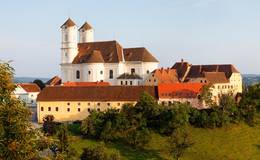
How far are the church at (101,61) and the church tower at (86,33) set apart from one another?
8.60 ft

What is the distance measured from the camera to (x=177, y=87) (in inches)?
2803

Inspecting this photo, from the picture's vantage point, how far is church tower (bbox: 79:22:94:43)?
9456cm

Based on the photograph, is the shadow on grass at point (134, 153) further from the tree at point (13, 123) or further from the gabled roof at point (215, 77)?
the tree at point (13, 123)

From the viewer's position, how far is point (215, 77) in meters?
81.6

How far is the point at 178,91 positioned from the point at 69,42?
28722 millimetres

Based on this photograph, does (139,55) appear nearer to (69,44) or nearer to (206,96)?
(69,44)

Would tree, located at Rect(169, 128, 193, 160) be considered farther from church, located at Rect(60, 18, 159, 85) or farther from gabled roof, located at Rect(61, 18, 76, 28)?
gabled roof, located at Rect(61, 18, 76, 28)

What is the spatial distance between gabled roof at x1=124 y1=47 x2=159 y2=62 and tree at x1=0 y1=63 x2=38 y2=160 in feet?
241

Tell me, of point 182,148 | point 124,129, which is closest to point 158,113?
point 124,129

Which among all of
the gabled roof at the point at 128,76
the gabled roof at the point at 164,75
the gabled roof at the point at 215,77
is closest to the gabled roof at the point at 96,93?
the gabled roof at the point at 164,75

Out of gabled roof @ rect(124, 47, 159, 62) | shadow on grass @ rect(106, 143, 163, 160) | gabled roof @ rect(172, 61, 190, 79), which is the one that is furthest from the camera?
gabled roof @ rect(124, 47, 159, 62)

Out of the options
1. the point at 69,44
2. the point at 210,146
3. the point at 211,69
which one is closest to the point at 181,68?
the point at 211,69

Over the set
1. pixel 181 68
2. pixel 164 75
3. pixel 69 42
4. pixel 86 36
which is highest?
pixel 86 36

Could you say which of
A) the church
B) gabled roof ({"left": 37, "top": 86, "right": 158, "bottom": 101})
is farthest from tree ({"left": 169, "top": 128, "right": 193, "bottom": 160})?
the church
